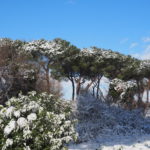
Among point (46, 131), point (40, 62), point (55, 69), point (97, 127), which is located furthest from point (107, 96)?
point (46, 131)

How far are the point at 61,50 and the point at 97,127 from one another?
37.9 feet

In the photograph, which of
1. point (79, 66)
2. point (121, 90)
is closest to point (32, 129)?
point (79, 66)

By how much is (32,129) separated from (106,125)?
12.7 m

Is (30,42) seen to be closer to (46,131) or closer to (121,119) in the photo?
(121,119)

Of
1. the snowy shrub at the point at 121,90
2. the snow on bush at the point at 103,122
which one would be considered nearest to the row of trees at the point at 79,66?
the snowy shrub at the point at 121,90

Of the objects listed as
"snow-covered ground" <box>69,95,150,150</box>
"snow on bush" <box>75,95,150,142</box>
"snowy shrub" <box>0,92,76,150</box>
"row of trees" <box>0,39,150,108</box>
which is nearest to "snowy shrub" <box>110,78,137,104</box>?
"row of trees" <box>0,39,150,108</box>

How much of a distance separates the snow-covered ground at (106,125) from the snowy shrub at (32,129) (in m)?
7.52

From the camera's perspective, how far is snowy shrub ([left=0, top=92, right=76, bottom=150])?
24.7ft

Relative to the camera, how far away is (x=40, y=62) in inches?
1101

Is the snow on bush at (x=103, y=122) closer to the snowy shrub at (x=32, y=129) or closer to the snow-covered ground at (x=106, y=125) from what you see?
the snow-covered ground at (x=106, y=125)

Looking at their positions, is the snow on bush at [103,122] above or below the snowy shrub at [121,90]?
below

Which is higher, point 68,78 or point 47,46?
point 47,46

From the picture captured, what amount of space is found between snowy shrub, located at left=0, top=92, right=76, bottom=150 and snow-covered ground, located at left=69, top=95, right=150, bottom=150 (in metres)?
7.52

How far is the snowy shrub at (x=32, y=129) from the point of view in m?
7.52
